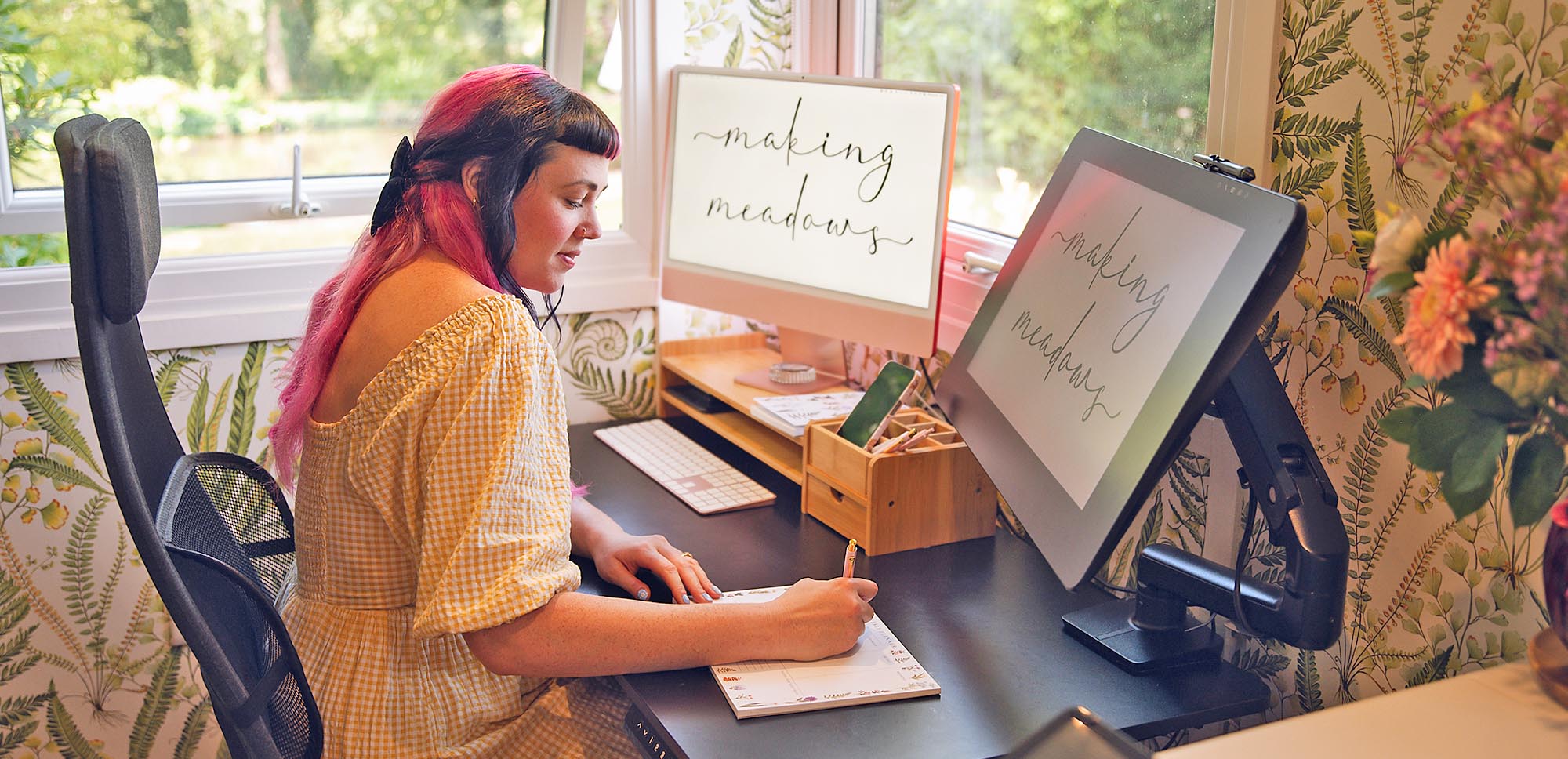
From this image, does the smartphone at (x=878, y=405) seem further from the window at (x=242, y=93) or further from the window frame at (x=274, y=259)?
the window at (x=242, y=93)

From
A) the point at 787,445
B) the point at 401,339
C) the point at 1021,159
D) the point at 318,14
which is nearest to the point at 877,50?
the point at 1021,159

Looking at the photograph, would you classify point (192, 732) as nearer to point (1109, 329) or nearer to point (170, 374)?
point (170, 374)

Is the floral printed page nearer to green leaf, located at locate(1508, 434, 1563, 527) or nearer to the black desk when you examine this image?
the black desk

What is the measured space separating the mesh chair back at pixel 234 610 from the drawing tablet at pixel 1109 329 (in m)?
0.71

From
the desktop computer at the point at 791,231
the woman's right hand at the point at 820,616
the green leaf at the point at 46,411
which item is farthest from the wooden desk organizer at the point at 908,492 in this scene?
the green leaf at the point at 46,411

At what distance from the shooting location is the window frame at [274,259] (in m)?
1.74

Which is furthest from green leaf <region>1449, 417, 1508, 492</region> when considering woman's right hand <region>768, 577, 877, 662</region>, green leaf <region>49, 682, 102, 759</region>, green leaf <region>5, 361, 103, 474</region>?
green leaf <region>49, 682, 102, 759</region>

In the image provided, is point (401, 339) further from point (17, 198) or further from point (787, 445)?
point (17, 198)

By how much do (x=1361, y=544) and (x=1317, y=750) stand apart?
32cm

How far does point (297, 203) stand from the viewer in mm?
1957

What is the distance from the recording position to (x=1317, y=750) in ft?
2.84

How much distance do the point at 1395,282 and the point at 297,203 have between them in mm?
1679

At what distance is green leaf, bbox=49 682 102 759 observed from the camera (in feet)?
6.08

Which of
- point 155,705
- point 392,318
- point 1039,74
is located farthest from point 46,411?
point 1039,74
